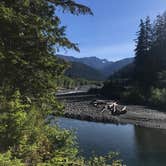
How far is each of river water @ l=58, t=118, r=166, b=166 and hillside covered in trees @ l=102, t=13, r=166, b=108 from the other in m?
25.7

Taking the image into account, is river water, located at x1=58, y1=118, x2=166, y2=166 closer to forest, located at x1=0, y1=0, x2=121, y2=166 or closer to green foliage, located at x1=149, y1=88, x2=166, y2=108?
forest, located at x1=0, y1=0, x2=121, y2=166

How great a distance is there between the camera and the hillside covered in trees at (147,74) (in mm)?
77188

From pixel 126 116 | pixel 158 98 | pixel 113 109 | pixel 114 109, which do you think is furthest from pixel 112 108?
pixel 158 98

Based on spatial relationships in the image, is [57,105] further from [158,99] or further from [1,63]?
[158,99]

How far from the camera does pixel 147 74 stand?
91.2 meters

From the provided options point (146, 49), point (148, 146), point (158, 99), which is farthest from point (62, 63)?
point (146, 49)

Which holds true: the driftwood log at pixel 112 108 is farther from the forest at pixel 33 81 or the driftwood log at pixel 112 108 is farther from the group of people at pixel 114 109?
the forest at pixel 33 81

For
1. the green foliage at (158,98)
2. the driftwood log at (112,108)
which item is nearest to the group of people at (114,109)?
the driftwood log at (112,108)

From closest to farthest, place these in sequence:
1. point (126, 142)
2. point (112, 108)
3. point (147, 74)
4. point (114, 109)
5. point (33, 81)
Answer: point (33, 81) → point (126, 142) → point (114, 109) → point (112, 108) → point (147, 74)

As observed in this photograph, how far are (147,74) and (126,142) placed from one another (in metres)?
55.3

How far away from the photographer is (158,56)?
9406cm

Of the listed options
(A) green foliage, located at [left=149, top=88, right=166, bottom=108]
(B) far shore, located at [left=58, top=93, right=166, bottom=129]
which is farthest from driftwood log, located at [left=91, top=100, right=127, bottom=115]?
(A) green foliage, located at [left=149, top=88, right=166, bottom=108]

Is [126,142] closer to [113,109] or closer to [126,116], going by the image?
[126,116]

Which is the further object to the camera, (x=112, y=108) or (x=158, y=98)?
(x=158, y=98)
